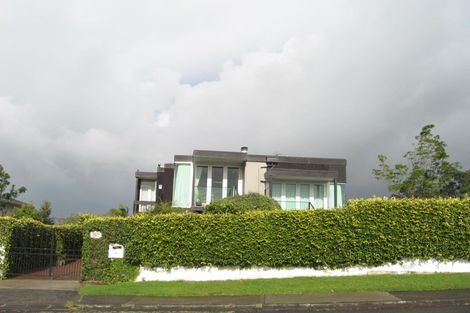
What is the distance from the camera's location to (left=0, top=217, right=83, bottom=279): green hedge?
712 inches

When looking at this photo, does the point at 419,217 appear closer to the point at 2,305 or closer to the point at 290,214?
the point at 290,214

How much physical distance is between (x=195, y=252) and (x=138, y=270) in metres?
2.16

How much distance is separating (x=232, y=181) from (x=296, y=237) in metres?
13.4

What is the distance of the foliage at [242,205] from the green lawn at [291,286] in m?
3.03

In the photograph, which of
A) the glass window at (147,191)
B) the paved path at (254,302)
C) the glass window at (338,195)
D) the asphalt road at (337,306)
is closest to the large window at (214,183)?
the glass window at (338,195)

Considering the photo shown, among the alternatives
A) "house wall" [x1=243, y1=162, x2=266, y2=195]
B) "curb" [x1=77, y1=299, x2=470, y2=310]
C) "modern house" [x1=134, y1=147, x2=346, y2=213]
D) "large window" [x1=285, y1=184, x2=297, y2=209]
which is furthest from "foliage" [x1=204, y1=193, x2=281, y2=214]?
"house wall" [x1=243, y1=162, x2=266, y2=195]

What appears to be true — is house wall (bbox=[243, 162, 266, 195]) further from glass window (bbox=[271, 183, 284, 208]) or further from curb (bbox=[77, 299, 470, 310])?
curb (bbox=[77, 299, 470, 310])

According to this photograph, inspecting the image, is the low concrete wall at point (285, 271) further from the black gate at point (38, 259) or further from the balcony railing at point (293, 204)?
the balcony railing at point (293, 204)

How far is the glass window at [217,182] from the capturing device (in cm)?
2862

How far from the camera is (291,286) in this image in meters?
14.3

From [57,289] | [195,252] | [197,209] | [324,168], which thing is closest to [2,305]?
[57,289]

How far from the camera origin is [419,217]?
16.0m

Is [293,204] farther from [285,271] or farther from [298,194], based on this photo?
[285,271]

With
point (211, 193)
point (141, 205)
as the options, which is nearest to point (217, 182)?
point (211, 193)
